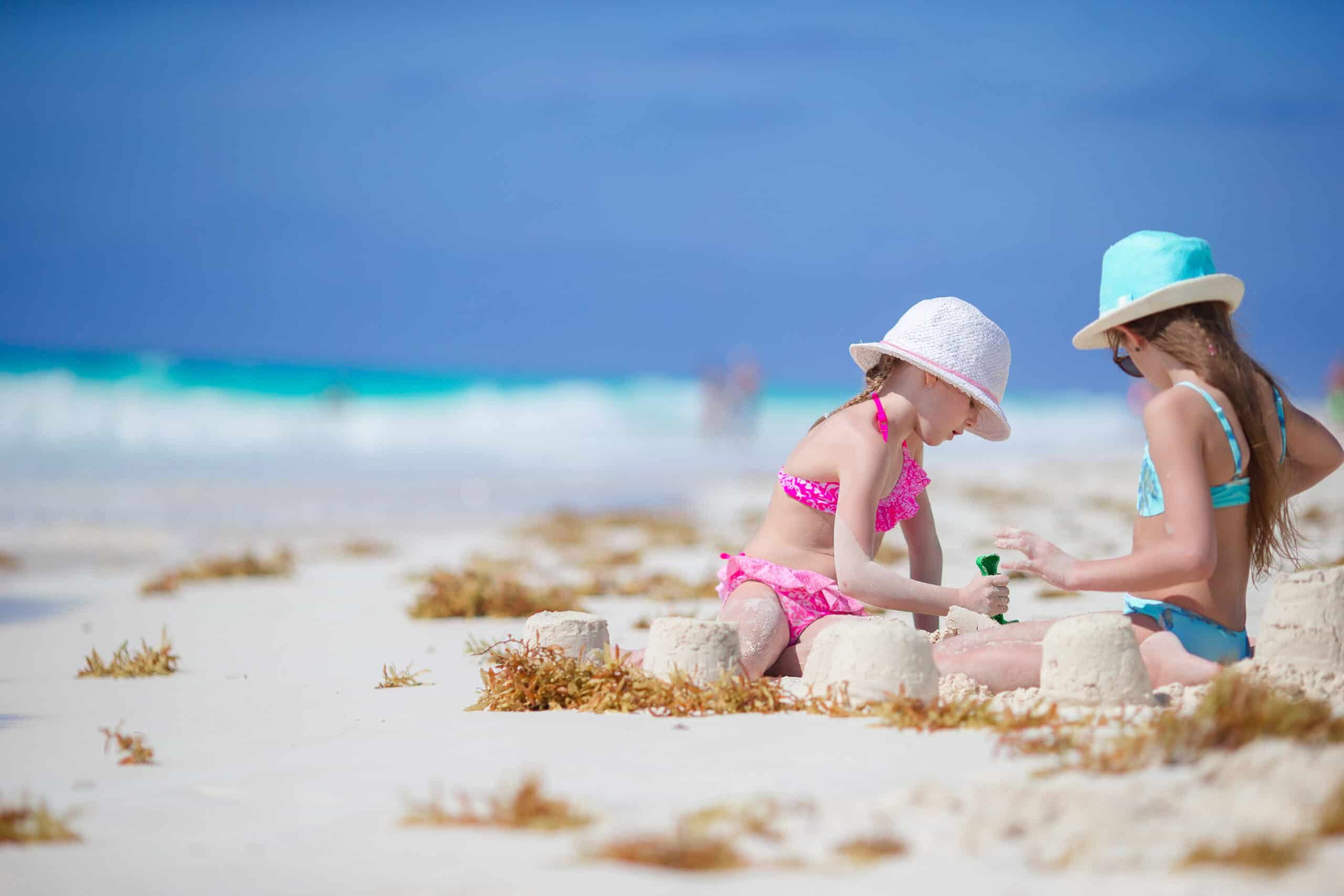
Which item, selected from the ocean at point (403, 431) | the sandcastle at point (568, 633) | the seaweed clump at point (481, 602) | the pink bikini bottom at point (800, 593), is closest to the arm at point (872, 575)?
the pink bikini bottom at point (800, 593)

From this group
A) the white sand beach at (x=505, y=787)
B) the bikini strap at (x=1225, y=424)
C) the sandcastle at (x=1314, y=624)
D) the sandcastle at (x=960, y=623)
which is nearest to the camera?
the white sand beach at (x=505, y=787)

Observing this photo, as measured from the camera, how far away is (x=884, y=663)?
372 centimetres

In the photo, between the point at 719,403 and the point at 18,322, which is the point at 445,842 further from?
the point at 18,322

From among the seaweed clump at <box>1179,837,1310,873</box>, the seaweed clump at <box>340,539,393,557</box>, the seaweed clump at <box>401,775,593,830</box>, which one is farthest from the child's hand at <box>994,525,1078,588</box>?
the seaweed clump at <box>340,539,393,557</box>

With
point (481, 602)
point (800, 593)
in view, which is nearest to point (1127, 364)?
point (800, 593)

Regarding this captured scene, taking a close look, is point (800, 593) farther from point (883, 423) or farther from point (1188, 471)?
point (1188, 471)

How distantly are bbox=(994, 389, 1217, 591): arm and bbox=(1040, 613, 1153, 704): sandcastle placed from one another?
145mm

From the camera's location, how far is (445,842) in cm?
262

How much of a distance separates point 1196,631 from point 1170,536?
45 cm

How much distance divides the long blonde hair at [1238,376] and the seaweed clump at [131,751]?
3.64 meters

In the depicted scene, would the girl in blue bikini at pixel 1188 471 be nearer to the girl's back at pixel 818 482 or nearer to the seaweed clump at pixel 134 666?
the girl's back at pixel 818 482

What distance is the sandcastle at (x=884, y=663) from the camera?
3695 millimetres

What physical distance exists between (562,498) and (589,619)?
1339 centimetres

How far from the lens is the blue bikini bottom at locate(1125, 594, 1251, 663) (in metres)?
3.96
